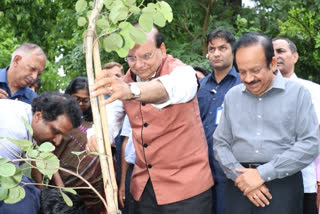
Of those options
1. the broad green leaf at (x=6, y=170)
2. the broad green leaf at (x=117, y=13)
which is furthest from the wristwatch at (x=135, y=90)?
the broad green leaf at (x=6, y=170)

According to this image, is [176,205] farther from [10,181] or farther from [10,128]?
[10,181]

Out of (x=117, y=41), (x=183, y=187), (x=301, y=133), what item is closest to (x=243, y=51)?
(x=301, y=133)

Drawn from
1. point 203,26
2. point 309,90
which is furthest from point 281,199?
point 203,26

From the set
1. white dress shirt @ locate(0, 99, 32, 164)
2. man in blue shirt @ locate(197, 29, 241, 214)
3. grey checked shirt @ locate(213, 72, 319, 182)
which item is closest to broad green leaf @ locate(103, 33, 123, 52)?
white dress shirt @ locate(0, 99, 32, 164)

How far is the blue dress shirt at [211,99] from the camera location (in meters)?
3.69

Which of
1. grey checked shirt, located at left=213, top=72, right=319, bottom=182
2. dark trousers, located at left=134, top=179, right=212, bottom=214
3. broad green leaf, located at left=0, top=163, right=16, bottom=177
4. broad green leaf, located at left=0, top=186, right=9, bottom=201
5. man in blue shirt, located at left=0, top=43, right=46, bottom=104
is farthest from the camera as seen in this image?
man in blue shirt, located at left=0, top=43, right=46, bottom=104

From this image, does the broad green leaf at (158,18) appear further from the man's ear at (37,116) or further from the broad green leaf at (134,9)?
the man's ear at (37,116)

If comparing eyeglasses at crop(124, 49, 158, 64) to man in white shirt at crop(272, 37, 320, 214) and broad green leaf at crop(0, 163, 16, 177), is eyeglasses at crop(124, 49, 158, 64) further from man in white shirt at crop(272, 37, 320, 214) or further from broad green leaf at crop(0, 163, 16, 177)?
man in white shirt at crop(272, 37, 320, 214)

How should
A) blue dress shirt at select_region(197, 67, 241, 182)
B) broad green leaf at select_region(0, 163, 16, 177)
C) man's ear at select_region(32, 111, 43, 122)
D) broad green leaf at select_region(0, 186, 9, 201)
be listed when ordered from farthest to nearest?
blue dress shirt at select_region(197, 67, 241, 182) → man's ear at select_region(32, 111, 43, 122) → broad green leaf at select_region(0, 186, 9, 201) → broad green leaf at select_region(0, 163, 16, 177)

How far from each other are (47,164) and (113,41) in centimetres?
54

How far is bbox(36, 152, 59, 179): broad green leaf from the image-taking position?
190 centimetres

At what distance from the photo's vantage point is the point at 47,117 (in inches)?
122

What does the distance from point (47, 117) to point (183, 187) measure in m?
0.99

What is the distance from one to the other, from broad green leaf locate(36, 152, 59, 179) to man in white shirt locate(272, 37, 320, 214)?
216cm
